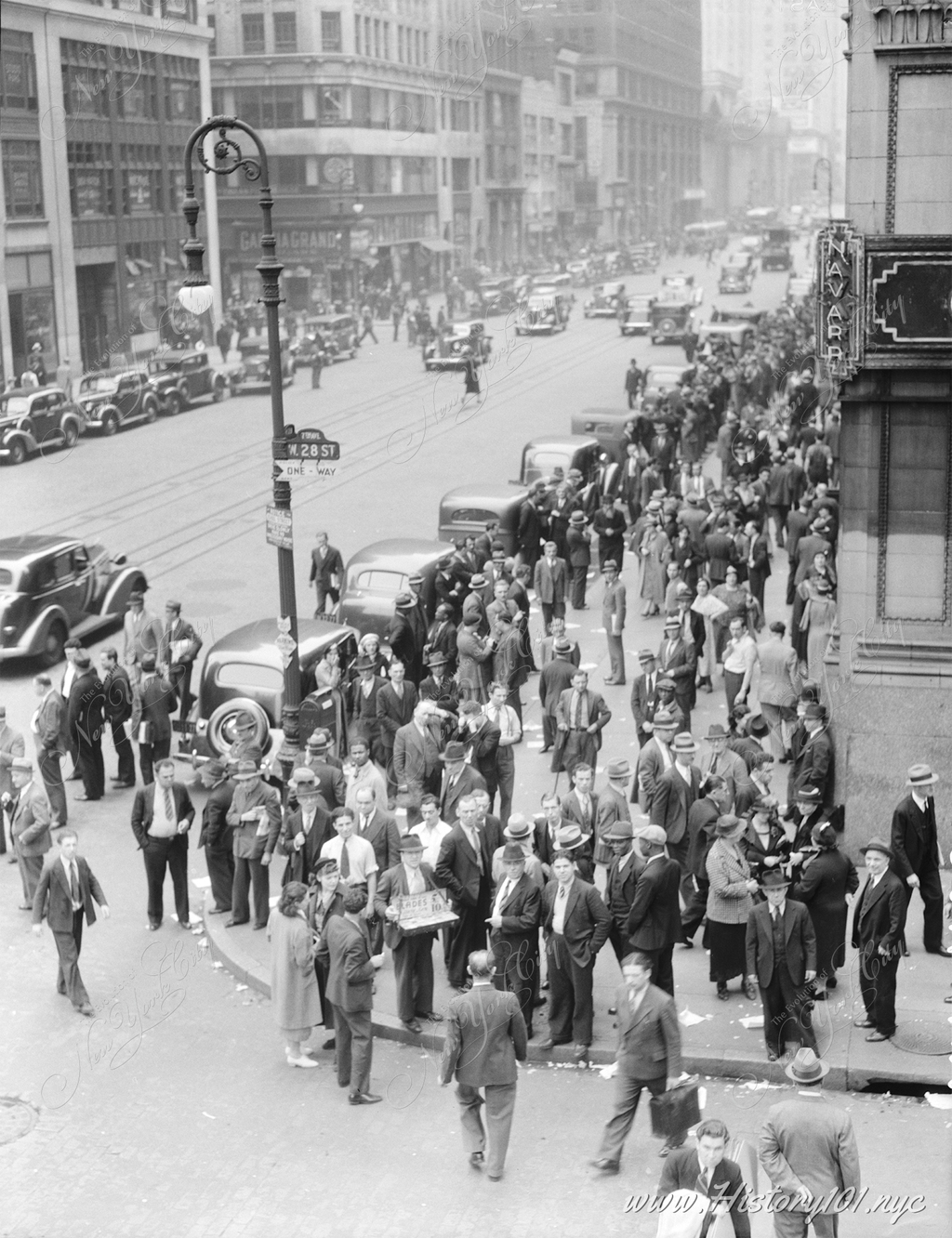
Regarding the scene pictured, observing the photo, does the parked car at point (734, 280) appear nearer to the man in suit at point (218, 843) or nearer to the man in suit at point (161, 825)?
the man in suit at point (218, 843)

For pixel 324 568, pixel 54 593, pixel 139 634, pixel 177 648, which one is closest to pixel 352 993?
pixel 177 648

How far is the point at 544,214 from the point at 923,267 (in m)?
69.4

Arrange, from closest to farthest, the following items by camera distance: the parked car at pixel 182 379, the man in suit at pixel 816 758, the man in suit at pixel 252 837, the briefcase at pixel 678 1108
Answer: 1. the briefcase at pixel 678 1108
2. the man in suit at pixel 252 837
3. the man in suit at pixel 816 758
4. the parked car at pixel 182 379

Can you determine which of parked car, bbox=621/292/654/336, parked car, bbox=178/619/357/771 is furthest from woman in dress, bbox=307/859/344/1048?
parked car, bbox=621/292/654/336

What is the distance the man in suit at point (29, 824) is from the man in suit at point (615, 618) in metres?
8.20

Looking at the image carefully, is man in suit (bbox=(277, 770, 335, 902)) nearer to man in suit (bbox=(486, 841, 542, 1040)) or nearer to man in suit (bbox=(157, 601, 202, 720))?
man in suit (bbox=(486, 841, 542, 1040))

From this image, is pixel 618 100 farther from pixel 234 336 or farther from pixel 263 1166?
pixel 263 1166

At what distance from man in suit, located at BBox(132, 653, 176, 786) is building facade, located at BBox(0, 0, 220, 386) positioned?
116 feet

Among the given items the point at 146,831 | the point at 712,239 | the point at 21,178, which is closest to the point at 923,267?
the point at 146,831

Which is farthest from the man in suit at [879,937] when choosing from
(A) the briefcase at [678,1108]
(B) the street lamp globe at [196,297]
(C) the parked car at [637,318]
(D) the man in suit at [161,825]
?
(C) the parked car at [637,318]

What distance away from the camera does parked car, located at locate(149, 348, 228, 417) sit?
4644 cm

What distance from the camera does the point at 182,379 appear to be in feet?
155

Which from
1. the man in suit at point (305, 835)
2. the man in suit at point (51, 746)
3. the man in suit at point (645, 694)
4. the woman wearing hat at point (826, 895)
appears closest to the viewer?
the woman wearing hat at point (826, 895)

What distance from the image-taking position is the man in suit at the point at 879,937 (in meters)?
11.4
